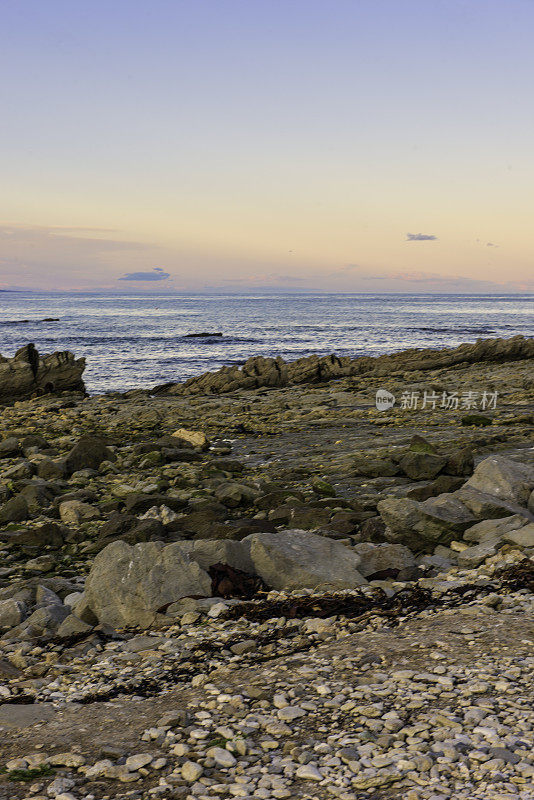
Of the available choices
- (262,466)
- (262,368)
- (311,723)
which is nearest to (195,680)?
(311,723)

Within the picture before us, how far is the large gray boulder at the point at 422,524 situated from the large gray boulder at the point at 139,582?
10.2 feet

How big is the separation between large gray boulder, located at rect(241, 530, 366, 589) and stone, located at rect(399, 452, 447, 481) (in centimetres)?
596

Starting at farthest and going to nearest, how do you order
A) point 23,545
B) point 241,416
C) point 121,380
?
point 121,380, point 241,416, point 23,545

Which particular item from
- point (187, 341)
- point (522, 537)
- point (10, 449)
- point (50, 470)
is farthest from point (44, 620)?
point (187, 341)

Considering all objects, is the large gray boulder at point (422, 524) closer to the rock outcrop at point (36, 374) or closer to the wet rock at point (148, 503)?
the wet rock at point (148, 503)

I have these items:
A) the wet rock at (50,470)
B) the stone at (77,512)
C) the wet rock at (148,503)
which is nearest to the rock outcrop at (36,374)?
the wet rock at (50,470)

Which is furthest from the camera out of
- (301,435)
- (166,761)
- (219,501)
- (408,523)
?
(301,435)

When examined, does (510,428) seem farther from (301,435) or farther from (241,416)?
(241,416)

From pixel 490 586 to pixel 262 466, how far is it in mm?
9547

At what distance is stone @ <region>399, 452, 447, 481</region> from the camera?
1384 centimetres

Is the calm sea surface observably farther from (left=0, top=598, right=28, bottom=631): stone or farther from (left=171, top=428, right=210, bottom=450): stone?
(left=0, top=598, right=28, bottom=631): stone

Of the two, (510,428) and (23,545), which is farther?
(510,428)

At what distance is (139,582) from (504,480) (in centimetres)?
630

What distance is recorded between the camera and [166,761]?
13.9 feet
